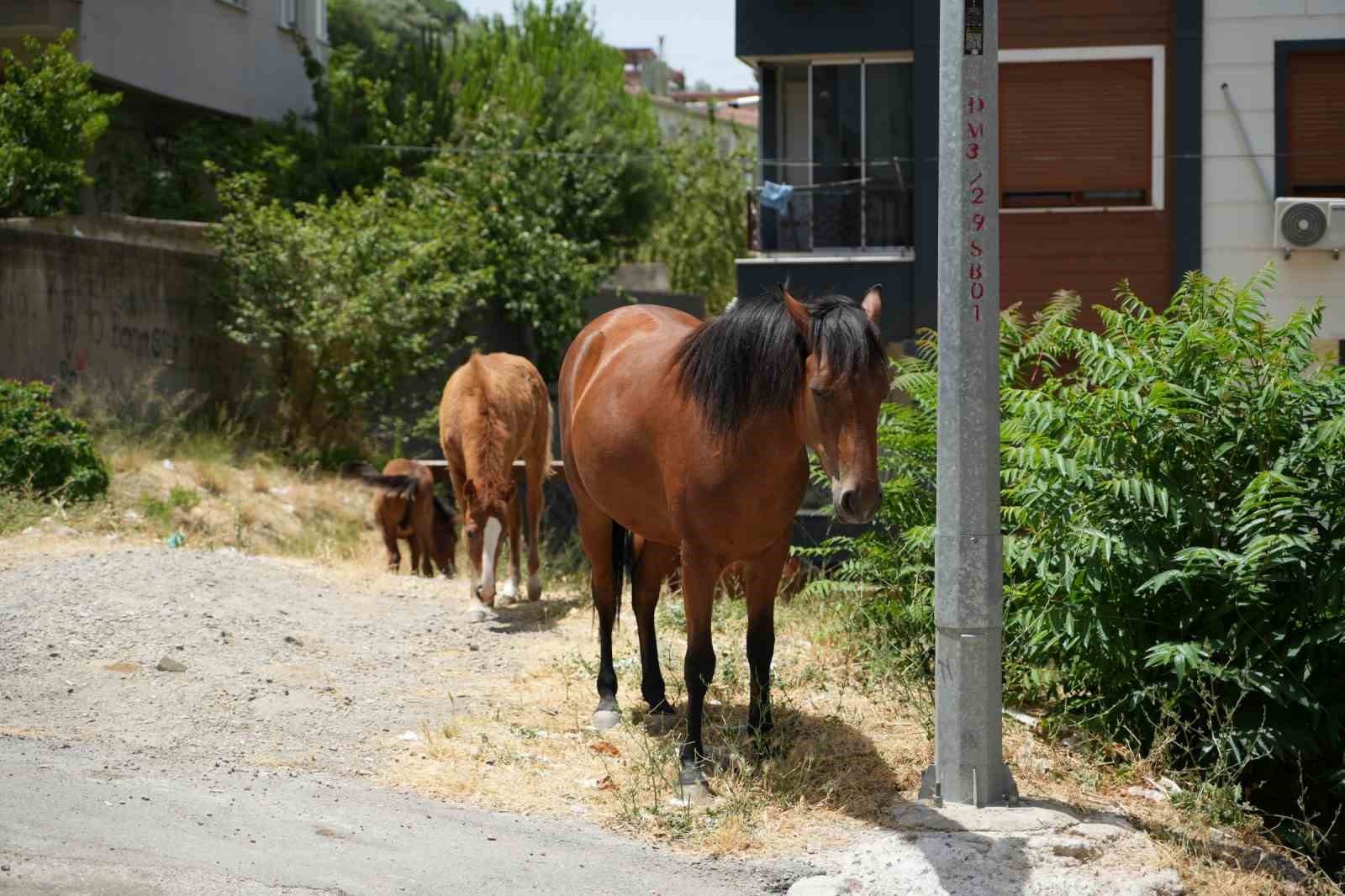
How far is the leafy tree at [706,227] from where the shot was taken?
3828 centimetres

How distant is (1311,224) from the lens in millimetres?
15953

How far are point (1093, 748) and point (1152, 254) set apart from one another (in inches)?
435

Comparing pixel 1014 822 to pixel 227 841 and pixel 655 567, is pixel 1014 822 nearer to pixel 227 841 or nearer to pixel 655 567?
pixel 655 567

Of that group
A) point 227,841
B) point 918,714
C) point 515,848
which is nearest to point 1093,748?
point 918,714

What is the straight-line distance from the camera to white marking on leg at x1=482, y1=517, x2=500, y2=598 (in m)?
10.6

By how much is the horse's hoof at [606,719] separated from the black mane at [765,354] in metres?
1.90

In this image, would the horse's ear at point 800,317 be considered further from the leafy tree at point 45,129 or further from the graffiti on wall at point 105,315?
the leafy tree at point 45,129

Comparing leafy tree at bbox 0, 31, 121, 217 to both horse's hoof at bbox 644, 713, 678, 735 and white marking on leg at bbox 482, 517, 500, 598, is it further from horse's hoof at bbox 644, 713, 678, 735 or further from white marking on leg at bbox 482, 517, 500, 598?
horse's hoof at bbox 644, 713, 678, 735

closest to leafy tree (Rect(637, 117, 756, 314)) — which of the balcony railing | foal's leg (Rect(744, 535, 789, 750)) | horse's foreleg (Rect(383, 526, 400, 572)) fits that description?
the balcony railing

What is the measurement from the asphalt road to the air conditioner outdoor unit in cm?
1317

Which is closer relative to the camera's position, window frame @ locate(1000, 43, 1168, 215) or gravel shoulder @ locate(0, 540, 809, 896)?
gravel shoulder @ locate(0, 540, 809, 896)

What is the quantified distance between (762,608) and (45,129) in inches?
569

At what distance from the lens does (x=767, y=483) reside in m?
6.37

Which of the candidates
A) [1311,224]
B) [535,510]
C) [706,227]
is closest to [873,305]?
[535,510]
